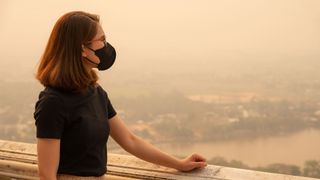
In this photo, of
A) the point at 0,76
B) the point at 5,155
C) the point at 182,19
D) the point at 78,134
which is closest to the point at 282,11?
the point at 182,19

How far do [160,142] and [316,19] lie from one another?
2179mm

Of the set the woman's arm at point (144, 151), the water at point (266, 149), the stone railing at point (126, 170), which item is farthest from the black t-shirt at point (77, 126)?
the water at point (266, 149)

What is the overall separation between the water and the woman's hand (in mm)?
2074

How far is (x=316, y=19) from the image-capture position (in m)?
4.07

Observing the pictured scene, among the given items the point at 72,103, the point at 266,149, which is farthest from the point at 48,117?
the point at 266,149

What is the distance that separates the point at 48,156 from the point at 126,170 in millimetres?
619

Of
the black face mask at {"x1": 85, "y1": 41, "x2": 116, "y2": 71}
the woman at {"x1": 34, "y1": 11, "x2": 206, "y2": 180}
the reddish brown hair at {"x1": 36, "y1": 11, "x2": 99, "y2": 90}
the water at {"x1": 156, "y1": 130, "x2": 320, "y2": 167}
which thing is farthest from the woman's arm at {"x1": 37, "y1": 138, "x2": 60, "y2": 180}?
the water at {"x1": 156, "y1": 130, "x2": 320, "y2": 167}

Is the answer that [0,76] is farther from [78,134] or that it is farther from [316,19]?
[78,134]

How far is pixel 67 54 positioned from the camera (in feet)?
3.59

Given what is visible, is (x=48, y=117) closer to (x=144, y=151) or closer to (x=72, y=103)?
(x=72, y=103)

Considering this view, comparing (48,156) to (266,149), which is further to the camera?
(266,149)

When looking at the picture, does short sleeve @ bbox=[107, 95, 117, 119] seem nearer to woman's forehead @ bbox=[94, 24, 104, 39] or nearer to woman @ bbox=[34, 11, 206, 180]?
woman @ bbox=[34, 11, 206, 180]

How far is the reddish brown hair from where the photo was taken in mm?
1080

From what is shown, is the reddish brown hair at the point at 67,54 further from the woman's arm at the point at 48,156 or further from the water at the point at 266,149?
the water at the point at 266,149
